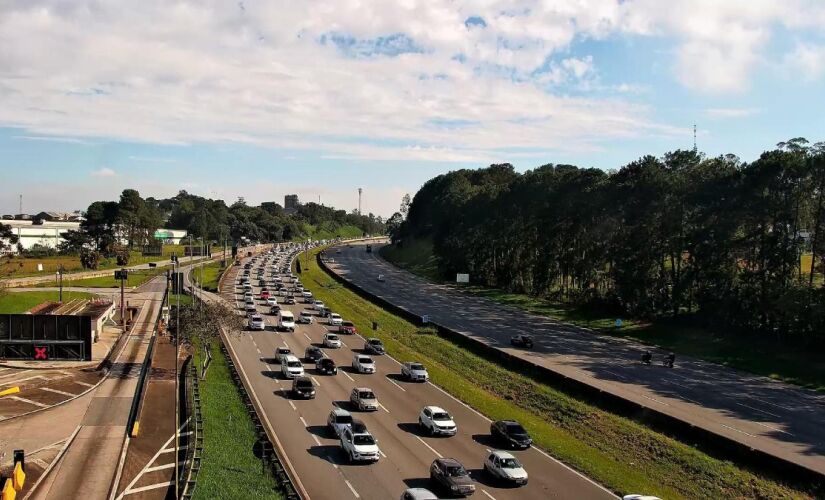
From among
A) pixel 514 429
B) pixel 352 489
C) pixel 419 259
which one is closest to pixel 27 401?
pixel 352 489

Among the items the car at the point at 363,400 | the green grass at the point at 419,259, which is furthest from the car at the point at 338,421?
the green grass at the point at 419,259

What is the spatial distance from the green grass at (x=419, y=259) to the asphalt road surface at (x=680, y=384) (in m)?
58.1

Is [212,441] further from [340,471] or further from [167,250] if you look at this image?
[167,250]

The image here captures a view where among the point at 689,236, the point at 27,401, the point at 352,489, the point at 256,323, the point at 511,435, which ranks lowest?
the point at 27,401

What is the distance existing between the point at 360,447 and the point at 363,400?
9563 mm

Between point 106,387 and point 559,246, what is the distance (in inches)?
2664

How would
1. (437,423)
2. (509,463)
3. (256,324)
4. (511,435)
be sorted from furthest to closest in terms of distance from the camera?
1. (256,324)
2. (437,423)
3. (511,435)
4. (509,463)

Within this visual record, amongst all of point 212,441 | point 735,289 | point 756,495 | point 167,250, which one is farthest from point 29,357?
point 167,250

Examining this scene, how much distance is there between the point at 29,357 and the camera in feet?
167

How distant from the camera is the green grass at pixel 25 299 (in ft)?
269

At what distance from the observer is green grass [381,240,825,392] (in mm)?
54281

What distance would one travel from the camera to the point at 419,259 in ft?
568

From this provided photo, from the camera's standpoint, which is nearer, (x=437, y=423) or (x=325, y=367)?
(x=437, y=423)

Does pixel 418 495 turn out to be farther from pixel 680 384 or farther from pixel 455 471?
pixel 680 384
